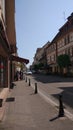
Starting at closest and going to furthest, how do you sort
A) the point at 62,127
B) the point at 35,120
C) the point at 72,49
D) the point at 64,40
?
the point at 62,127
the point at 35,120
the point at 72,49
the point at 64,40

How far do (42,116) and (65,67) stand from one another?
58.8 m

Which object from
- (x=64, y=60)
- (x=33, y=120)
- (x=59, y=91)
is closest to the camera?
(x=33, y=120)

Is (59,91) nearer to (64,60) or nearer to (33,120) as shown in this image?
(33,120)

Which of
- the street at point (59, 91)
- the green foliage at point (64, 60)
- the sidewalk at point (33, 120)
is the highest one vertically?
the green foliage at point (64, 60)

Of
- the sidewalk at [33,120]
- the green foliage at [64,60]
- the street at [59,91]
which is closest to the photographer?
the sidewalk at [33,120]

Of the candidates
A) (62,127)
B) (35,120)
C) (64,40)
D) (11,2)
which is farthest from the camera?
(64,40)

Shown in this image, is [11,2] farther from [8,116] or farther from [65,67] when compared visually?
[65,67]

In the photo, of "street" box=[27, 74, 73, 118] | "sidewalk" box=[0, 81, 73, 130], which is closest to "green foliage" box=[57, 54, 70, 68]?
"street" box=[27, 74, 73, 118]

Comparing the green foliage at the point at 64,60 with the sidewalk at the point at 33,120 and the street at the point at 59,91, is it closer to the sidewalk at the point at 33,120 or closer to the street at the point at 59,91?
the street at the point at 59,91

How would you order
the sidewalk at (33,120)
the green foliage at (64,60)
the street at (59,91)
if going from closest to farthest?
the sidewalk at (33,120) < the street at (59,91) < the green foliage at (64,60)

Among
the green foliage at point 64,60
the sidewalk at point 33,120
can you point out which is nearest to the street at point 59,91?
the sidewalk at point 33,120

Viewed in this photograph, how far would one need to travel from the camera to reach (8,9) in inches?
1009

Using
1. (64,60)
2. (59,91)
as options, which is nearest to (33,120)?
(59,91)

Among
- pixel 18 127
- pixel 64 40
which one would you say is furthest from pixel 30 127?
pixel 64 40
